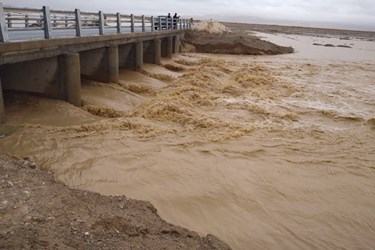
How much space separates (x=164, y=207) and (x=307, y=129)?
5978mm

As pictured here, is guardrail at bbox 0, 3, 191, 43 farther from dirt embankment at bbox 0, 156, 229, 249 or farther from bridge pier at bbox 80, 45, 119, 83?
dirt embankment at bbox 0, 156, 229, 249

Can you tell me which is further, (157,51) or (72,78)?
(157,51)

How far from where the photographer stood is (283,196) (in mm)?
6344

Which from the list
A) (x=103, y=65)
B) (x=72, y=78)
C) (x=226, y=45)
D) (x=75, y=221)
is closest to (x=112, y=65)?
(x=103, y=65)

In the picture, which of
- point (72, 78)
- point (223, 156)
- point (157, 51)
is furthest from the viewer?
point (157, 51)

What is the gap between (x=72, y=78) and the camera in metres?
10.3

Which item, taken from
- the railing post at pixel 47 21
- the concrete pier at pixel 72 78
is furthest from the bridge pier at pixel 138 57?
the railing post at pixel 47 21

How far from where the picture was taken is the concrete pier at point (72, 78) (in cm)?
1018

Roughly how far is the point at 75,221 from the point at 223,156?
418 cm

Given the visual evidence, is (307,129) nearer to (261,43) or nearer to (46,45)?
(46,45)

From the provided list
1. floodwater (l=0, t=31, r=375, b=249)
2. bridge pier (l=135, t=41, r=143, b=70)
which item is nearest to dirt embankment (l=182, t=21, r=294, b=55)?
bridge pier (l=135, t=41, r=143, b=70)

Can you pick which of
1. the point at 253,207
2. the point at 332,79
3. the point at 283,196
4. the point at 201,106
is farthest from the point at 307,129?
the point at 332,79

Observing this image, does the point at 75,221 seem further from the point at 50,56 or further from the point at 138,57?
the point at 138,57

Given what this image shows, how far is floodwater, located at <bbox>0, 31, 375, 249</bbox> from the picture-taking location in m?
5.54
